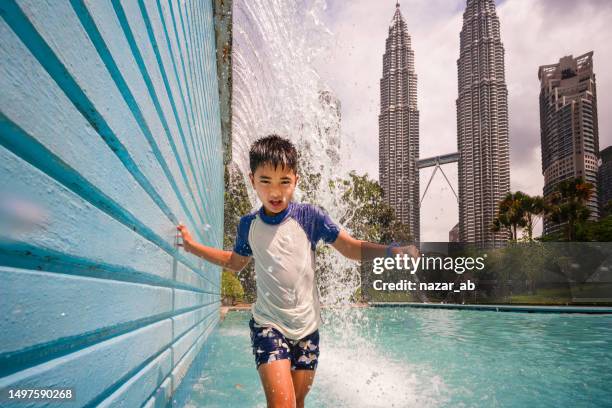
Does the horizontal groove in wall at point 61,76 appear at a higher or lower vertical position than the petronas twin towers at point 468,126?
lower

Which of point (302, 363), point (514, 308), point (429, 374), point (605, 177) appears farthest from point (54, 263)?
point (605, 177)

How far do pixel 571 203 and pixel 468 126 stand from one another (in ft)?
127

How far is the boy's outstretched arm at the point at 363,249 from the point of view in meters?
2.23

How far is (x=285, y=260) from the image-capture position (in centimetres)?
222

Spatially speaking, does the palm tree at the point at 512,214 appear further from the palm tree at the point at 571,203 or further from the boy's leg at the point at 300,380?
the boy's leg at the point at 300,380

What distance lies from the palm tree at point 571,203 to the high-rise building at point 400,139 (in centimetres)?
1360

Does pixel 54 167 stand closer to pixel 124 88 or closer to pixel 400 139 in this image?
pixel 124 88

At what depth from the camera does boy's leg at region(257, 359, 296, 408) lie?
6.36 feet

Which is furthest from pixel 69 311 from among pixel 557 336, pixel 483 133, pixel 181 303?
pixel 483 133

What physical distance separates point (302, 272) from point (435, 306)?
25328mm

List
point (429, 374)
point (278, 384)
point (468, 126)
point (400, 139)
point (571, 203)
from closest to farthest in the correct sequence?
point (278, 384)
point (429, 374)
point (571, 203)
point (400, 139)
point (468, 126)

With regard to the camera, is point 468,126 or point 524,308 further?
point 468,126

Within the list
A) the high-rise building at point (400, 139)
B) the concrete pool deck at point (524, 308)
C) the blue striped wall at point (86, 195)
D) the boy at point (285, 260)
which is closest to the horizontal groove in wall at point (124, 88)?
the blue striped wall at point (86, 195)

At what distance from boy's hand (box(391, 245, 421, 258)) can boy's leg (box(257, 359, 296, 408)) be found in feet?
2.46
